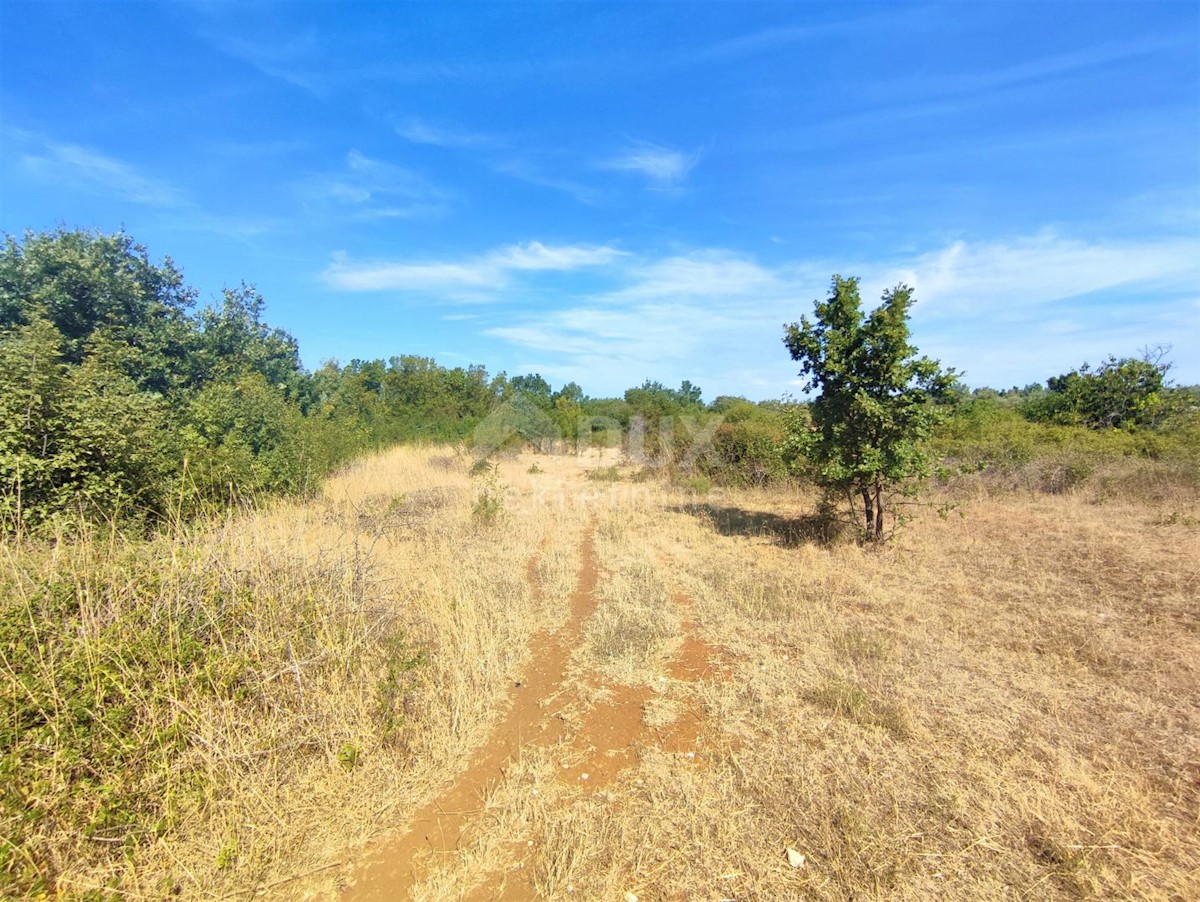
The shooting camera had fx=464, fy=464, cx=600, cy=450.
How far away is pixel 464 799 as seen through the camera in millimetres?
2830

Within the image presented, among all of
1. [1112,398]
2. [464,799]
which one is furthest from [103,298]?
[1112,398]

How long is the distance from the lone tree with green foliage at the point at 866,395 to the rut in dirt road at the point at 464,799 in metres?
5.19

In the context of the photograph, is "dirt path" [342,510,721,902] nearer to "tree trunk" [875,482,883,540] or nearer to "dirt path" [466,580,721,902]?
"dirt path" [466,580,721,902]

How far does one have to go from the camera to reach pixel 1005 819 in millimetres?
2406

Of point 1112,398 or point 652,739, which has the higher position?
point 1112,398

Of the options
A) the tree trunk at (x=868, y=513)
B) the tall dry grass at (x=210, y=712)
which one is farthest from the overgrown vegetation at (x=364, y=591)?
the tree trunk at (x=868, y=513)

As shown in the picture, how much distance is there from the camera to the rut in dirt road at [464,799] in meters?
2.30

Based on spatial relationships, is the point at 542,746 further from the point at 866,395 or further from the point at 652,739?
the point at 866,395

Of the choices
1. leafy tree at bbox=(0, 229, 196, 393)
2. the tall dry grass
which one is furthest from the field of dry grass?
leafy tree at bbox=(0, 229, 196, 393)

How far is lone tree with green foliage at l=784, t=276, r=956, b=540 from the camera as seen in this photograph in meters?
6.84

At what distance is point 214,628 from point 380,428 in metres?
16.6

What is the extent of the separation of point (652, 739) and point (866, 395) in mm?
5898

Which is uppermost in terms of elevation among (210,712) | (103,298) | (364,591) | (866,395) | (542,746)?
(103,298)

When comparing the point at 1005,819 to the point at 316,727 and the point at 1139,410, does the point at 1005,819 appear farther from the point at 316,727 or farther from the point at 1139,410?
the point at 1139,410
